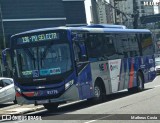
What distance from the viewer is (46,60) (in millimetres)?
16672

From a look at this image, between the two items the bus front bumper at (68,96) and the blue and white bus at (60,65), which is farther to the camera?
the blue and white bus at (60,65)

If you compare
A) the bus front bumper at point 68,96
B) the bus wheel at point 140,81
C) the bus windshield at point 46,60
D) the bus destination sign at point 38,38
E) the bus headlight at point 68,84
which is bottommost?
the bus wheel at point 140,81

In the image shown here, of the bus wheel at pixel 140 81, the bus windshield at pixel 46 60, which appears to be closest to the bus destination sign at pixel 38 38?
the bus windshield at pixel 46 60

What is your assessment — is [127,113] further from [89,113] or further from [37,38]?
[37,38]

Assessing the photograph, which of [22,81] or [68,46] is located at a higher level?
[68,46]

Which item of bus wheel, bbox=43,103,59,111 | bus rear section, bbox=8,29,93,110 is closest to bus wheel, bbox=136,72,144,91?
bus wheel, bbox=43,103,59,111

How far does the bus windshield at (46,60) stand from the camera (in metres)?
16.5

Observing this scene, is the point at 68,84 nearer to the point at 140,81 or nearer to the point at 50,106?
the point at 50,106

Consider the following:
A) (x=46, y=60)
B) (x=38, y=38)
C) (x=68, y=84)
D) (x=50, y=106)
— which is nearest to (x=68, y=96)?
(x=68, y=84)

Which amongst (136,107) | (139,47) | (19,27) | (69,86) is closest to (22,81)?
(69,86)

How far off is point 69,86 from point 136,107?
2718mm

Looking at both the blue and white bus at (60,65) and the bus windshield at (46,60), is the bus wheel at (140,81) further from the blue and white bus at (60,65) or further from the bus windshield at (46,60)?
the bus windshield at (46,60)

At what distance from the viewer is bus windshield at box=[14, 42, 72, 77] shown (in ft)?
54.2

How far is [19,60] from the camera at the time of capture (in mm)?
17203
